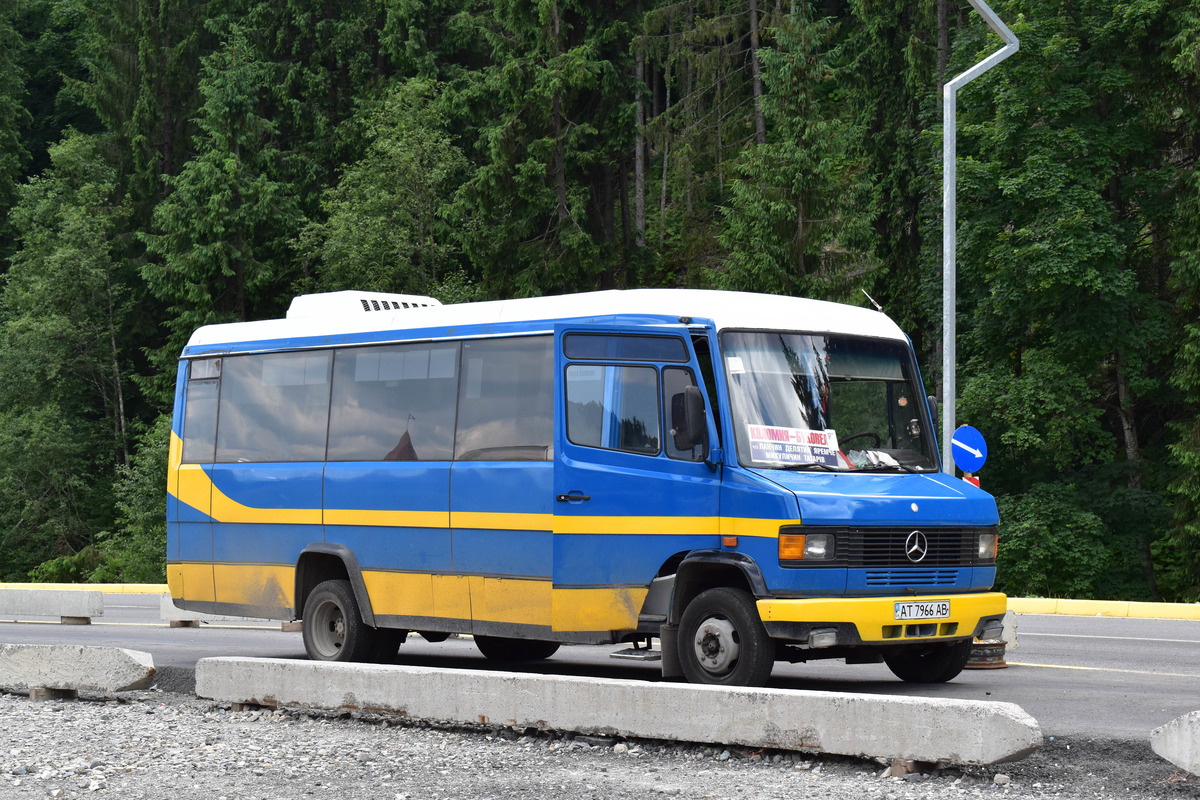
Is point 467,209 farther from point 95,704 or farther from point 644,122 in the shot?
point 95,704

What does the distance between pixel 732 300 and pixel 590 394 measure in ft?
4.22

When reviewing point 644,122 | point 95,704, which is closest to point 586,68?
point 644,122

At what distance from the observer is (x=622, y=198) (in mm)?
44500

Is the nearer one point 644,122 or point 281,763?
point 281,763

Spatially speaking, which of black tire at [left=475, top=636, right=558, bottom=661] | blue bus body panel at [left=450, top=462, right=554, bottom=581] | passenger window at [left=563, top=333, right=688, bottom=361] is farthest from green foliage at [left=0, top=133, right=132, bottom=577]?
passenger window at [left=563, top=333, right=688, bottom=361]

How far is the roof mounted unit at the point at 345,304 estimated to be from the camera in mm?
13898

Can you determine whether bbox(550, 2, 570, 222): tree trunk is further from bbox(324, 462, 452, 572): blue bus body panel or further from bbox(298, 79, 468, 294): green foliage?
bbox(324, 462, 452, 572): blue bus body panel

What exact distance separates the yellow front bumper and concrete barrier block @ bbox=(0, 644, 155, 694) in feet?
17.5

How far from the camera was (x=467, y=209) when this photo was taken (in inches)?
1666

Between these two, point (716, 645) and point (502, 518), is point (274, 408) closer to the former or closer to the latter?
point (502, 518)

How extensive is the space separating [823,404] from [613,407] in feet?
5.12

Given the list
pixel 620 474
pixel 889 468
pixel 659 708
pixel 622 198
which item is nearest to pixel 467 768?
pixel 659 708

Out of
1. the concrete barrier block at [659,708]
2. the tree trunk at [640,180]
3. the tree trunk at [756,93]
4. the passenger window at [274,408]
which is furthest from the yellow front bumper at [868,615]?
the tree trunk at [640,180]

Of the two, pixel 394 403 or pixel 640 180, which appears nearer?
pixel 394 403
